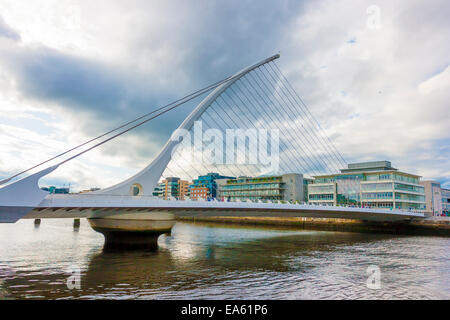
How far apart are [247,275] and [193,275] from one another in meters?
2.66

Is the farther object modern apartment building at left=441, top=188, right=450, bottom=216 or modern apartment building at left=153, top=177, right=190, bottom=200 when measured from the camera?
modern apartment building at left=153, top=177, right=190, bottom=200

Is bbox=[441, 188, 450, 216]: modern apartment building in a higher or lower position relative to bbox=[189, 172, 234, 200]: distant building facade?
lower

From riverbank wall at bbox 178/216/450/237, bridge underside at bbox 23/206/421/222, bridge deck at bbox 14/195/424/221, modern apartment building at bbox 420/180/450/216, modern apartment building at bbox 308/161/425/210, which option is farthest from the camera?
modern apartment building at bbox 420/180/450/216

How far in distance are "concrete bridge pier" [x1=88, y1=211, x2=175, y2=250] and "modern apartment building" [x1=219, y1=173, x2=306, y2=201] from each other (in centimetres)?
5960

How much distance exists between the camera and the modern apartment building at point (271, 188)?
3292 inches

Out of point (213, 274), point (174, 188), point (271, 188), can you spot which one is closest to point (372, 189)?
point (271, 188)

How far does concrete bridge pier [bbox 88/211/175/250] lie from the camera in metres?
21.3

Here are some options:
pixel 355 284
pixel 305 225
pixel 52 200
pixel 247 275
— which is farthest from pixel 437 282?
pixel 305 225

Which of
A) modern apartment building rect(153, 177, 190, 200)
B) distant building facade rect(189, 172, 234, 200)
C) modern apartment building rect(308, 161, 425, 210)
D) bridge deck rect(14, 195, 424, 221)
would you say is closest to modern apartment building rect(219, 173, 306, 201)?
modern apartment building rect(308, 161, 425, 210)

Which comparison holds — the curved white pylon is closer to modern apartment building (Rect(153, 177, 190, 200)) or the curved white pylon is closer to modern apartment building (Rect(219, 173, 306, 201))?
modern apartment building (Rect(219, 173, 306, 201))

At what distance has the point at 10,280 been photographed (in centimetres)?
1289

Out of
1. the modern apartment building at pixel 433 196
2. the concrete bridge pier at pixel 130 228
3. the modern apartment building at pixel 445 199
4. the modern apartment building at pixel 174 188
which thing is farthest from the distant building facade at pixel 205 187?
the concrete bridge pier at pixel 130 228

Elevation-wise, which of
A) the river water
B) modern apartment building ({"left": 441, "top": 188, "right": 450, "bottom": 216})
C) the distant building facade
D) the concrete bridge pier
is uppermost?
the distant building facade
